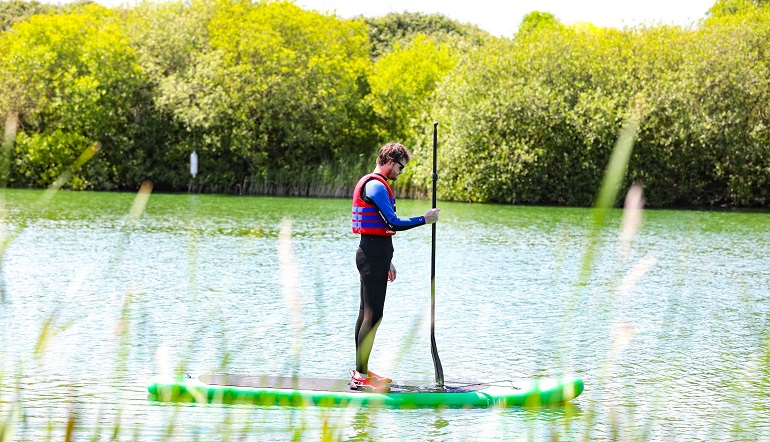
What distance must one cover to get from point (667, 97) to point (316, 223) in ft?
59.0

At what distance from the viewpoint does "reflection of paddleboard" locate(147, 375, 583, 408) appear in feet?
25.4

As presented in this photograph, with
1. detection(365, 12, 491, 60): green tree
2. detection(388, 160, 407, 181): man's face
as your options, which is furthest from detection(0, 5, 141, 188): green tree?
detection(365, 12, 491, 60): green tree

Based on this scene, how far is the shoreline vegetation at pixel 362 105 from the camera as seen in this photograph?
41156 millimetres

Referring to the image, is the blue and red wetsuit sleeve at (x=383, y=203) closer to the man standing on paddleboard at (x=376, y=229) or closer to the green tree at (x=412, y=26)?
the man standing on paddleboard at (x=376, y=229)

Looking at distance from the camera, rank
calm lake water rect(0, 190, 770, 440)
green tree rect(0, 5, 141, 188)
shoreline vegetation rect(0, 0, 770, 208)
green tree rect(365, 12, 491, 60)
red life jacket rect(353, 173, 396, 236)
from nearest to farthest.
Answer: calm lake water rect(0, 190, 770, 440) < red life jacket rect(353, 173, 396, 236) < shoreline vegetation rect(0, 0, 770, 208) < green tree rect(0, 5, 141, 188) < green tree rect(365, 12, 491, 60)

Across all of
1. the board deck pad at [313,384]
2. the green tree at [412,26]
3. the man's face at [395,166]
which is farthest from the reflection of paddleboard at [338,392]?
the green tree at [412,26]

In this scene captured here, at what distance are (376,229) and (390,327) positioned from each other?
447cm

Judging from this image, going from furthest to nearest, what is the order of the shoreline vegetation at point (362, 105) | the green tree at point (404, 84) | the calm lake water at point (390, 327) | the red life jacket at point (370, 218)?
the green tree at point (404, 84)
the shoreline vegetation at point (362, 105)
the red life jacket at point (370, 218)
the calm lake water at point (390, 327)

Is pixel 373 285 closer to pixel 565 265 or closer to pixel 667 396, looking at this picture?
pixel 667 396

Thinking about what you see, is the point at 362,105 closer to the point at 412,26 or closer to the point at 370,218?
the point at 370,218

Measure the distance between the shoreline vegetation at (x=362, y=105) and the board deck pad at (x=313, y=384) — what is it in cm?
3091

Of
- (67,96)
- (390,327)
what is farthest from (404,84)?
(390,327)

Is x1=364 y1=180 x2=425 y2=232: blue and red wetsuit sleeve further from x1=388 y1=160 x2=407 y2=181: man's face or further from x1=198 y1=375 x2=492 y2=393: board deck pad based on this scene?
x1=198 y1=375 x2=492 y2=393: board deck pad

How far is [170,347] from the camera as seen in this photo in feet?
34.4
